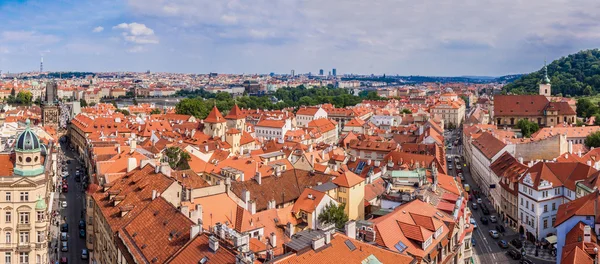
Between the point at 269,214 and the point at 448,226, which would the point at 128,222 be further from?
the point at 448,226

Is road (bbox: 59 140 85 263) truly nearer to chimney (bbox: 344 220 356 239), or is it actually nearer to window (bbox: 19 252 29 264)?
window (bbox: 19 252 29 264)

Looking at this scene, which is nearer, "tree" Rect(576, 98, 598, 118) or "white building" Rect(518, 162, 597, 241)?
"white building" Rect(518, 162, 597, 241)

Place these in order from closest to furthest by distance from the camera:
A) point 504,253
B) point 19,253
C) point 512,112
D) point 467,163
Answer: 1. point 19,253
2. point 504,253
3. point 467,163
4. point 512,112

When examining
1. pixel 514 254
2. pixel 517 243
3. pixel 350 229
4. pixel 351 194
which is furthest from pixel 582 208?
pixel 350 229

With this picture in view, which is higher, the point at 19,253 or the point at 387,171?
the point at 387,171

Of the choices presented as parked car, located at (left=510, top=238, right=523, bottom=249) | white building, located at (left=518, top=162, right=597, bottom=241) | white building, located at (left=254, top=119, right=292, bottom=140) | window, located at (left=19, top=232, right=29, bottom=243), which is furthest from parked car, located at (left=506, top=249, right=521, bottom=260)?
white building, located at (left=254, top=119, right=292, bottom=140)

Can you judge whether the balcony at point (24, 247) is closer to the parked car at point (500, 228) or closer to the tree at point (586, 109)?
the parked car at point (500, 228)

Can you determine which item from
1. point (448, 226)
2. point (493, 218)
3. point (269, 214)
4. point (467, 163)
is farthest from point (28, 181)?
point (467, 163)
